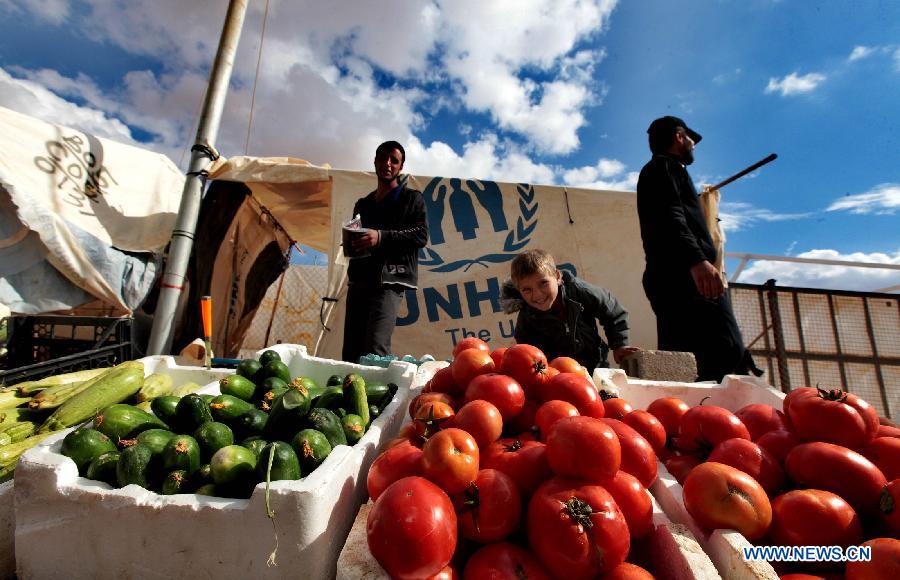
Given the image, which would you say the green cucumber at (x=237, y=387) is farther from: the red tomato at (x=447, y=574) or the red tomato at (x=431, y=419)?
the red tomato at (x=447, y=574)

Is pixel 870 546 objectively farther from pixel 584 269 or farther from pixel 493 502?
pixel 584 269

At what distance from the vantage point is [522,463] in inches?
45.6

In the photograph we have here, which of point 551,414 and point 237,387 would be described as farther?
point 237,387

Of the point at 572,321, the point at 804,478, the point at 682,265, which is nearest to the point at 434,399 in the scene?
the point at 804,478

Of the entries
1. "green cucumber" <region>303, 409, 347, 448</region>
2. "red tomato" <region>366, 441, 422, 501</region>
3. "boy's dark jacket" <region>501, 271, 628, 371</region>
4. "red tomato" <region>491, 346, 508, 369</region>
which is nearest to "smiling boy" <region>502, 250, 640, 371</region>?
"boy's dark jacket" <region>501, 271, 628, 371</region>

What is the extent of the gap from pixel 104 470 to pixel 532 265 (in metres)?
2.30

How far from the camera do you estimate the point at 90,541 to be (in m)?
1.11

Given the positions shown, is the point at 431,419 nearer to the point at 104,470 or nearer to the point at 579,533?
the point at 579,533

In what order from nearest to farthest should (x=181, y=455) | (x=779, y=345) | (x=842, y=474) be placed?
(x=842, y=474) → (x=181, y=455) → (x=779, y=345)

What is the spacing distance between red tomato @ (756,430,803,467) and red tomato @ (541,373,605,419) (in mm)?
517

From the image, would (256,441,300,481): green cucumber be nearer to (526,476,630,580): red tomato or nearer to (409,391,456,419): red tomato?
(409,391,456,419): red tomato

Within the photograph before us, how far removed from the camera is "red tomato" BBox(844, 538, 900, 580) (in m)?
0.83

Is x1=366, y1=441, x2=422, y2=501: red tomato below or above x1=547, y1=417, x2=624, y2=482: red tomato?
below

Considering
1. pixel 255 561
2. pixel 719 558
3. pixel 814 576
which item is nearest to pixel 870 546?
pixel 814 576
